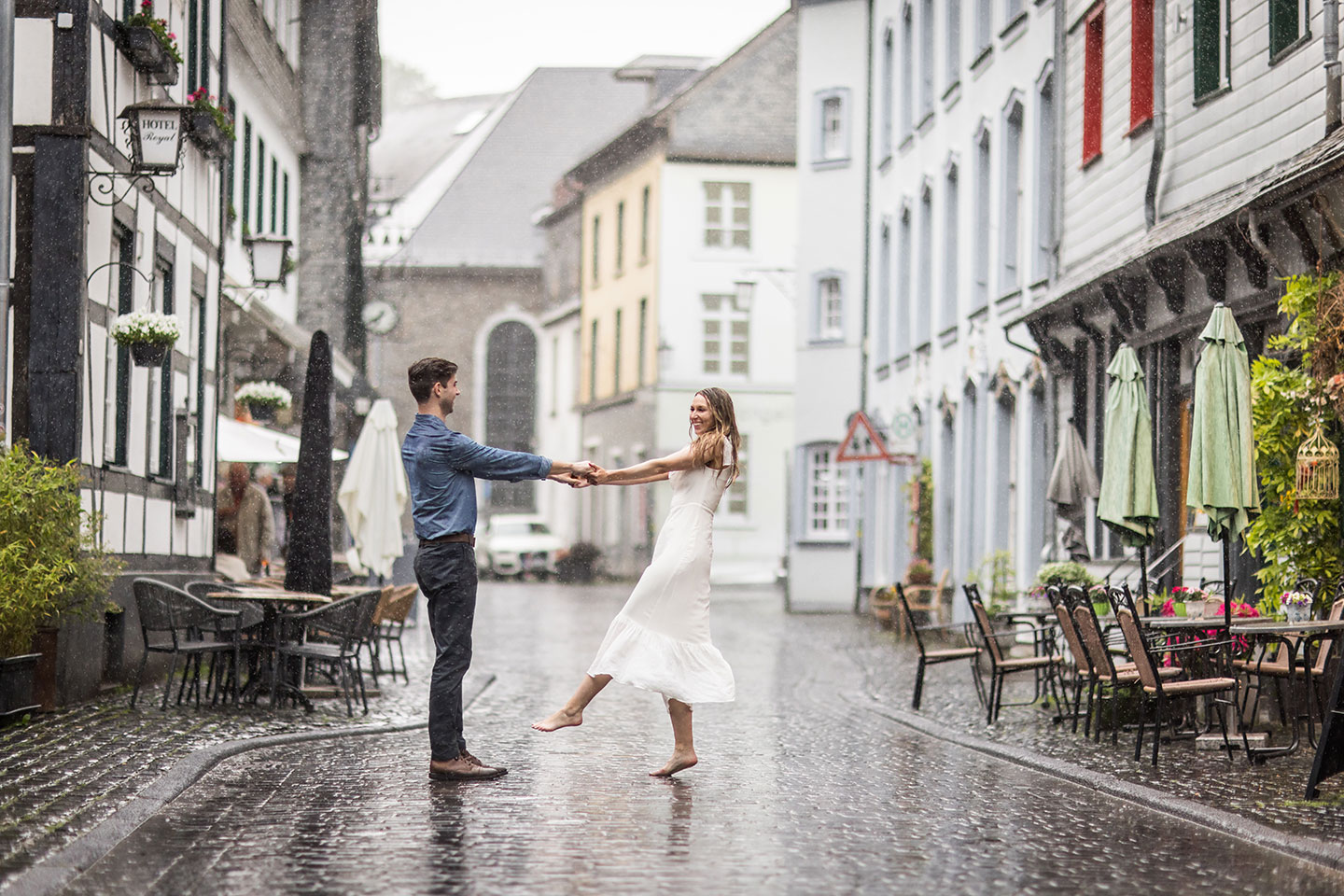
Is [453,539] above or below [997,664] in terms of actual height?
above

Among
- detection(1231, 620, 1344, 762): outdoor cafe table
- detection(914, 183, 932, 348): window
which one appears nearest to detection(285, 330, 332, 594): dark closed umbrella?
detection(1231, 620, 1344, 762): outdoor cafe table

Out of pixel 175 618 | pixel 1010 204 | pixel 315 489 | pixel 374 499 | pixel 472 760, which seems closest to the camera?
pixel 472 760

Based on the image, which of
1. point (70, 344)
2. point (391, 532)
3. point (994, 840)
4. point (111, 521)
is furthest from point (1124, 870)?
point (391, 532)

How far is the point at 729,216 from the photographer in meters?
48.8

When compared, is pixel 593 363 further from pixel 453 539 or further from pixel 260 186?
pixel 453 539

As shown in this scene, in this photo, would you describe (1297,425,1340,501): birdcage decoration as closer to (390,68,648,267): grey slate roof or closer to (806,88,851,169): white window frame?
(806,88,851,169): white window frame

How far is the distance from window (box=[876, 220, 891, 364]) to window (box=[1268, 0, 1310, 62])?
17.2m

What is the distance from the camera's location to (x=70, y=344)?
13.1 m

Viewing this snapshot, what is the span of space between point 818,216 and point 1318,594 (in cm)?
2364

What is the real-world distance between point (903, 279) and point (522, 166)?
34393 mm

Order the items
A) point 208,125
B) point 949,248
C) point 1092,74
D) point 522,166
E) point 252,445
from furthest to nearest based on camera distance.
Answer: point 522,166 → point 949,248 → point 252,445 → point 1092,74 → point 208,125

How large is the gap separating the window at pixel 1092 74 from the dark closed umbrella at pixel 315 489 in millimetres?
8812

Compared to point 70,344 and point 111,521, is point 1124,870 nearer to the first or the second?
point 70,344

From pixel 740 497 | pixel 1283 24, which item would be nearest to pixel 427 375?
pixel 1283 24
